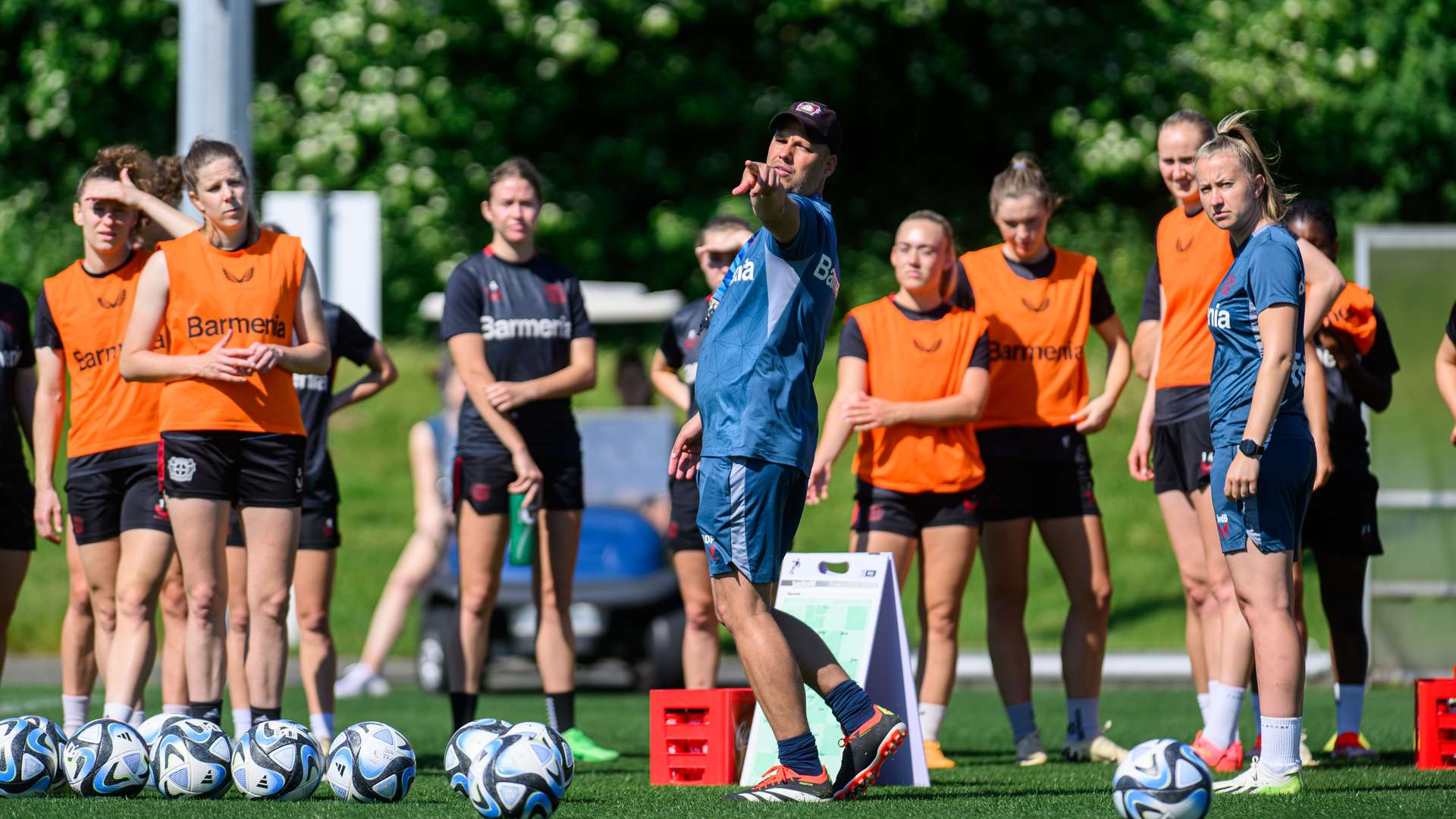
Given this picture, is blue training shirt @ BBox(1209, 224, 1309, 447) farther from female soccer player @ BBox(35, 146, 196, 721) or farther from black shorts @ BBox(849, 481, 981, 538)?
female soccer player @ BBox(35, 146, 196, 721)

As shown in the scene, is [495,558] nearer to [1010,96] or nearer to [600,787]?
[600,787]

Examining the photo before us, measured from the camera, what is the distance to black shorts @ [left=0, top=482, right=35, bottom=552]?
7.25 m

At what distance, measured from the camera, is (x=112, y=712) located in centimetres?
686

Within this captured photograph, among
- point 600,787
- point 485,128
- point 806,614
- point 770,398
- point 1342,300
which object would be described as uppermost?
point 485,128

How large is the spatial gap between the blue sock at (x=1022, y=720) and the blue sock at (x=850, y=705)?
2071 mm

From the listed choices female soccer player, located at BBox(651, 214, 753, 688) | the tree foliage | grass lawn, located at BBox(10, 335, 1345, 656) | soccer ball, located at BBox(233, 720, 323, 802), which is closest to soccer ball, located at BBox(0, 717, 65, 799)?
soccer ball, located at BBox(233, 720, 323, 802)

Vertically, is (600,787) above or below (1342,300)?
below

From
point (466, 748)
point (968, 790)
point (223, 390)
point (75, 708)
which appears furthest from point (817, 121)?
point (75, 708)

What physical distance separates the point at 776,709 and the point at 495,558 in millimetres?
2473

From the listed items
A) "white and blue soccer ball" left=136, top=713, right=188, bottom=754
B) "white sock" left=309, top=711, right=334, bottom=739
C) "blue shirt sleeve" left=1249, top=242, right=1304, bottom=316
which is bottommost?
"white sock" left=309, top=711, right=334, bottom=739

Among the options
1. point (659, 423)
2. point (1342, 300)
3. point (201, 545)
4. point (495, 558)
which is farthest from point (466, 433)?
point (659, 423)

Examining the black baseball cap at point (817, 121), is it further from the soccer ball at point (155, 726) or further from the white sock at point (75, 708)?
the white sock at point (75, 708)

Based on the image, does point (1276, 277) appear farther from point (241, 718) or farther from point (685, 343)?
point (241, 718)

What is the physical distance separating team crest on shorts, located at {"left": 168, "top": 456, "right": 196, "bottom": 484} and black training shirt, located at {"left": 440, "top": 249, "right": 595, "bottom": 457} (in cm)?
157
